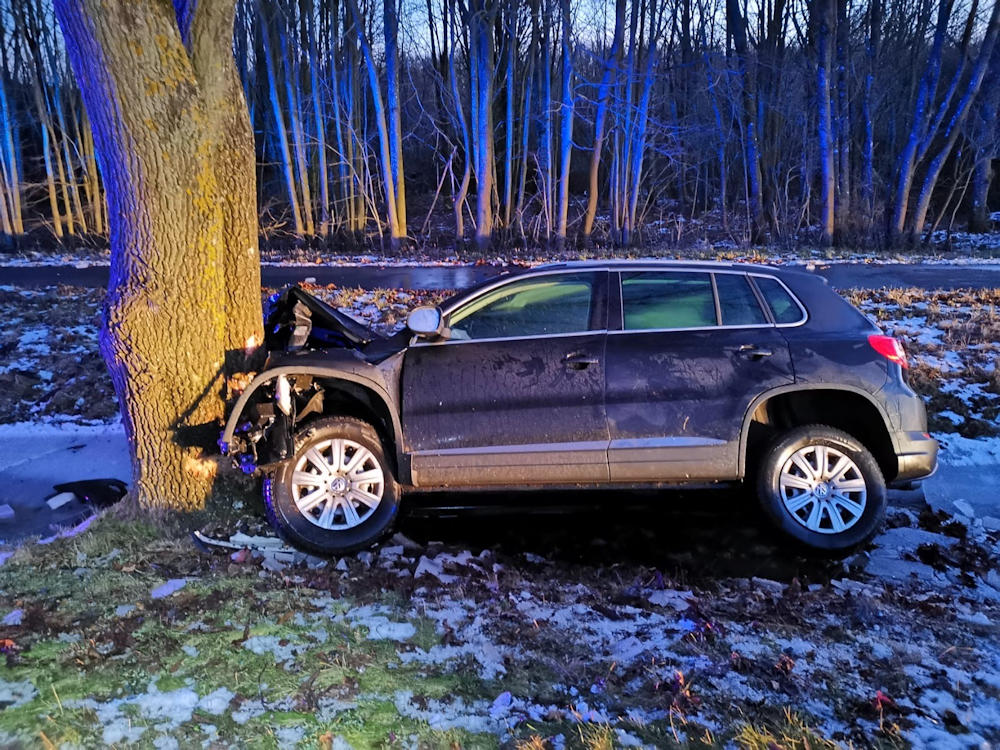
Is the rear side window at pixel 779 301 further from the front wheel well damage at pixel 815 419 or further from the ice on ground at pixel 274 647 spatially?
the ice on ground at pixel 274 647

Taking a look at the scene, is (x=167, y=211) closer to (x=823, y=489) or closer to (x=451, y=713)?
(x=451, y=713)

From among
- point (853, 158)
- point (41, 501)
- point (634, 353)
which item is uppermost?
point (853, 158)

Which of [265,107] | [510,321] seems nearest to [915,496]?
[510,321]

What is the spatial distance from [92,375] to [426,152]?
3409 centimetres

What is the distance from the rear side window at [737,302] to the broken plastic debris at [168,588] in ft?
11.8

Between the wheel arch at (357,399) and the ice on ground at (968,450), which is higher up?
the wheel arch at (357,399)

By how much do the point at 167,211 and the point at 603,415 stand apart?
3032mm

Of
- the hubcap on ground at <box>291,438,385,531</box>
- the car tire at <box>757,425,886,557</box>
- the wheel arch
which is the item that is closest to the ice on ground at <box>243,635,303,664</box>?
the hubcap on ground at <box>291,438,385,531</box>

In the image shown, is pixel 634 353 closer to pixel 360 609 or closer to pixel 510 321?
pixel 510 321

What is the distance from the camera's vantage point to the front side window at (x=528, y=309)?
490 centimetres

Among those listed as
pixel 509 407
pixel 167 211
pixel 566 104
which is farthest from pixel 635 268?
pixel 566 104

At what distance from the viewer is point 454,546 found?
4758 millimetres

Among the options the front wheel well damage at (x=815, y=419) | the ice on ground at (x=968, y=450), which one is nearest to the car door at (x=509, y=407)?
the front wheel well damage at (x=815, y=419)

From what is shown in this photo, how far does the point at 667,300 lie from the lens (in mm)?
4922
